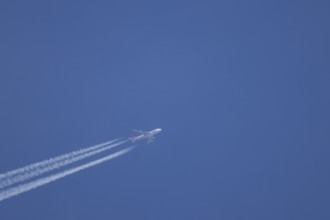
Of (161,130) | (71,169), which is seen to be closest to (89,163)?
(71,169)

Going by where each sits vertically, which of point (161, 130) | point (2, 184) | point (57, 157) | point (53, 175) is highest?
point (161, 130)

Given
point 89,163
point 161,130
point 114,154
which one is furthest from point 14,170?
point 161,130

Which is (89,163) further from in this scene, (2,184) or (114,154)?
(2,184)

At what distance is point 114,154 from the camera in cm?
9119

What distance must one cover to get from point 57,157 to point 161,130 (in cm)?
2091

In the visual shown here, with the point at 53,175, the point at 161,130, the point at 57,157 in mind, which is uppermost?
the point at 161,130

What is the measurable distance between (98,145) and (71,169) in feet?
36.2

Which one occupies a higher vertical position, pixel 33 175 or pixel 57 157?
pixel 57 157

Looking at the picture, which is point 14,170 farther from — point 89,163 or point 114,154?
point 114,154

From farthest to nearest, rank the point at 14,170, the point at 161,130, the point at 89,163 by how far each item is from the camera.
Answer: the point at 161,130, the point at 89,163, the point at 14,170

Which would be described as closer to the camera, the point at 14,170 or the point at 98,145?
the point at 14,170

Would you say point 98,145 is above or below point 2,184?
above

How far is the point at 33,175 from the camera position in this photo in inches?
2872

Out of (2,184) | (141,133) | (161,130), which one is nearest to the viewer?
(2,184)
